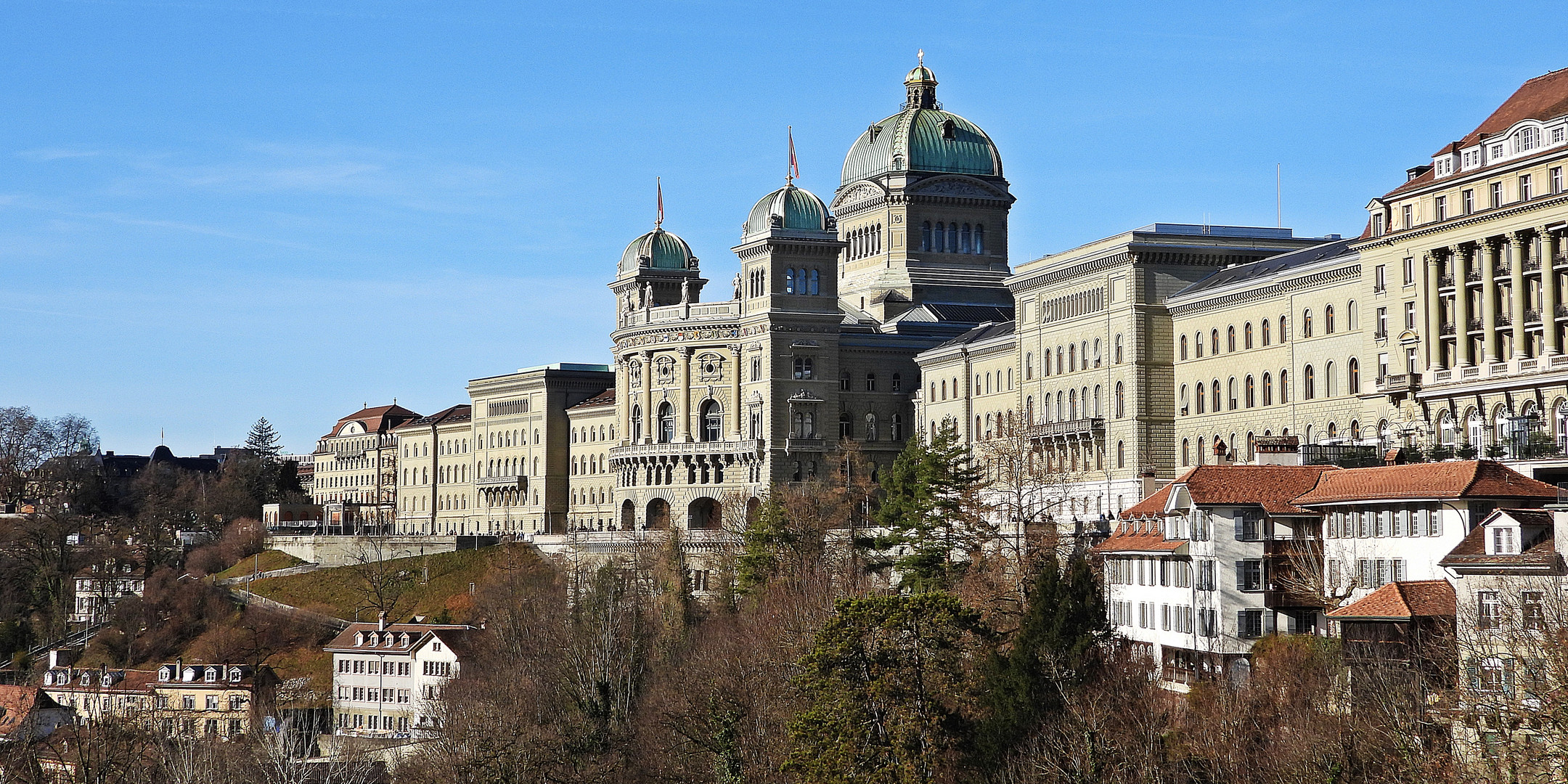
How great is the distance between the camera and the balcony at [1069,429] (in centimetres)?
12031

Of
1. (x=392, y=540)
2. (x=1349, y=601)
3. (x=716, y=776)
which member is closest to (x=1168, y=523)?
(x=1349, y=601)

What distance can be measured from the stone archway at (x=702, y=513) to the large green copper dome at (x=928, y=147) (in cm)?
3010

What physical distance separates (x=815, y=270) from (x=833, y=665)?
3456 inches

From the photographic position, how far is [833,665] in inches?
2552

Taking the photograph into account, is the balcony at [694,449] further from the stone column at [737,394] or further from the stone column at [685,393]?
the stone column at [737,394]

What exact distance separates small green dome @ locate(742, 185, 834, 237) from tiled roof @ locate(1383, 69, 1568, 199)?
6340cm

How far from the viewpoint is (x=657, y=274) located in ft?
545

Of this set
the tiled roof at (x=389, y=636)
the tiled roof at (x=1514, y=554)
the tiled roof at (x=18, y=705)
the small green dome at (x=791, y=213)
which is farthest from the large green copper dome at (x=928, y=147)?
the tiled roof at (x=1514, y=554)

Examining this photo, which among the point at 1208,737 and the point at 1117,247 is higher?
the point at 1117,247

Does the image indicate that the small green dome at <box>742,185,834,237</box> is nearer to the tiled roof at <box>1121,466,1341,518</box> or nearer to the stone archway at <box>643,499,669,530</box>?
the stone archway at <box>643,499,669,530</box>

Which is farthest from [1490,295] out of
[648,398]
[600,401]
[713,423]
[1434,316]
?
[600,401]

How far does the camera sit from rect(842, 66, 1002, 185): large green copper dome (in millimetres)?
164750

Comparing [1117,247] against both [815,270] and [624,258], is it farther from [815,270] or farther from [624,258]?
[624,258]

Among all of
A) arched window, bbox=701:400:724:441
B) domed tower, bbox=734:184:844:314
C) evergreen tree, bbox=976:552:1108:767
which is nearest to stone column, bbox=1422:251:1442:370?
evergreen tree, bbox=976:552:1108:767
